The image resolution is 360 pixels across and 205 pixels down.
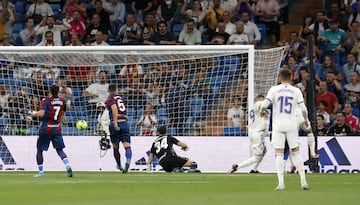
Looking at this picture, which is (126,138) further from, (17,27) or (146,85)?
(17,27)

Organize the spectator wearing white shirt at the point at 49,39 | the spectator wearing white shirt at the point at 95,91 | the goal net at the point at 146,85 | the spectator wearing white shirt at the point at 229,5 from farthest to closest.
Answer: the spectator wearing white shirt at the point at 229,5 < the spectator wearing white shirt at the point at 49,39 < the spectator wearing white shirt at the point at 95,91 < the goal net at the point at 146,85

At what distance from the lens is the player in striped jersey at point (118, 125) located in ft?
78.6

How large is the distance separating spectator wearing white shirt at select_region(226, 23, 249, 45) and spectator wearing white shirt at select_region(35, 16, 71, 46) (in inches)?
190

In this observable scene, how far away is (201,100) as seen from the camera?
26797mm

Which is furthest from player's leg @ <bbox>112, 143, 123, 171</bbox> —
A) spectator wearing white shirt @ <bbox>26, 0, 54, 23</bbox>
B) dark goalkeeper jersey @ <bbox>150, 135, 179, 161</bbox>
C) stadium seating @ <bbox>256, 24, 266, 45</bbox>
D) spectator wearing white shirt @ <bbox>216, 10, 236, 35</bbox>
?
spectator wearing white shirt @ <bbox>26, 0, 54, 23</bbox>

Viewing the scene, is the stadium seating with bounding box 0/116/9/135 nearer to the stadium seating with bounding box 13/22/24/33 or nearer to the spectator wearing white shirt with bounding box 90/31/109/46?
the spectator wearing white shirt with bounding box 90/31/109/46

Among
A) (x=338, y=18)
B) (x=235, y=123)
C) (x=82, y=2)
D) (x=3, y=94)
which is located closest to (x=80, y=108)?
(x=3, y=94)

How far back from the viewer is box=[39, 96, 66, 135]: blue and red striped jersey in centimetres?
2220

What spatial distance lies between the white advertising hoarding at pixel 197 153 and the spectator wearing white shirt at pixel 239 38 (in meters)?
4.76

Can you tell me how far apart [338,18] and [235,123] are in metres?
7.06

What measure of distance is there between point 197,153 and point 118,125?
108 inches

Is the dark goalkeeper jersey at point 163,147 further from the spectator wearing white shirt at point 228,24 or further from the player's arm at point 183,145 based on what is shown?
the spectator wearing white shirt at point 228,24

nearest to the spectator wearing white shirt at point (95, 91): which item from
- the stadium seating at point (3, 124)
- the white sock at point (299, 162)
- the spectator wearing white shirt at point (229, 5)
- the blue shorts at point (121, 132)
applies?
the stadium seating at point (3, 124)

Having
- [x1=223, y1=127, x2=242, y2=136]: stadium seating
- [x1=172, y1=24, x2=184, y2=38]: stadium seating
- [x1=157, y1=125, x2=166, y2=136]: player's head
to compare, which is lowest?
[x1=223, y1=127, x2=242, y2=136]: stadium seating
